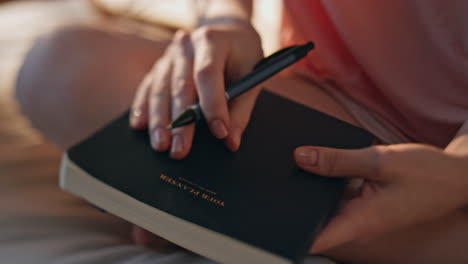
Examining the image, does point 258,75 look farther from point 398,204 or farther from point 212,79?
point 398,204

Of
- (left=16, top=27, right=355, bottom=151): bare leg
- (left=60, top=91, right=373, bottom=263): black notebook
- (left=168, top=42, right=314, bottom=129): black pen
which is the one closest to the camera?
(left=60, top=91, right=373, bottom=263): black notebook

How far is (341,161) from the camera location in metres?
0.39

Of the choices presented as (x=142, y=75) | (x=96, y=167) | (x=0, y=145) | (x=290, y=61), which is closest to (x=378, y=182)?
(x=290, y=61)

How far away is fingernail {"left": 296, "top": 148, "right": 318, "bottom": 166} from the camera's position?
1.31ft

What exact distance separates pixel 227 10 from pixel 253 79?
22 centimetres

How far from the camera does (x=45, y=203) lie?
1.94ft

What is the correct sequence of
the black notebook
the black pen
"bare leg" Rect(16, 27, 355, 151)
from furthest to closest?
1. "bare leg" Rect(16, 27, 355, 151)
2. the black pen
3. the black notebook

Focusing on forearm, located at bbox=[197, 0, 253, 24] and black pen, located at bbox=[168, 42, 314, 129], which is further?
forearm, located at bbox=[197, 0, 253, 24]

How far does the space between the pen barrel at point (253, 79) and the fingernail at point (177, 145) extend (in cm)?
8

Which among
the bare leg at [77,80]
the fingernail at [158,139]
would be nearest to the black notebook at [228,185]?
the fingernail at [158,139]

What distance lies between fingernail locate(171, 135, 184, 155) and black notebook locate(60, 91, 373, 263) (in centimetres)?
1

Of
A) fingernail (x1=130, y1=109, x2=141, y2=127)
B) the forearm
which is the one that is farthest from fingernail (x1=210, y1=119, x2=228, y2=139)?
the forearm

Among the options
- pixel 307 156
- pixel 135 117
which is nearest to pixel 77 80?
pixel 135 117

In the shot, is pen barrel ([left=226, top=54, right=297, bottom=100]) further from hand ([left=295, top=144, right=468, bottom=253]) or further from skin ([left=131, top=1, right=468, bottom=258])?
hand ([left=295, top=144, right=468, bottom=253])
